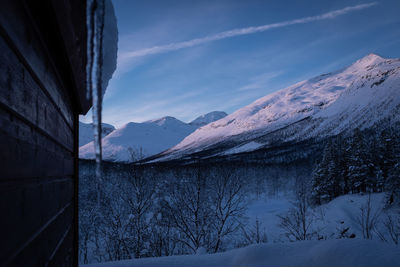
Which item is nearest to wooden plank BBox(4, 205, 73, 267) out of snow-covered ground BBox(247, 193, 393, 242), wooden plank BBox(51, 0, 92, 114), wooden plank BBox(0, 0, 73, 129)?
wooden plank BBox(0, 0, 73, 129)

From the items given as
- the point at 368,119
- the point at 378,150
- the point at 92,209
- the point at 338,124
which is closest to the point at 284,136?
the point at 338,124

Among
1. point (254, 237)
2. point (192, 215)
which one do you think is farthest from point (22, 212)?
point (254, 237)

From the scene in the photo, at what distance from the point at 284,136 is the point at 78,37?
7257 inches

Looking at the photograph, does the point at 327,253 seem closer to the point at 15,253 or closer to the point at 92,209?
the point at 15,253

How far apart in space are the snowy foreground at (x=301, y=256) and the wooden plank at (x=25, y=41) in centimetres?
286

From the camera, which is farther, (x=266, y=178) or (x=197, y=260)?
(x=266, y=178)

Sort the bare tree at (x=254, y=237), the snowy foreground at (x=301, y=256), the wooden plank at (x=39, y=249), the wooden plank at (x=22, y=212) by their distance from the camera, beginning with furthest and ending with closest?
the bare tree at (x=254, y=237) < the snowy foreground at (x=301, y=256) < the wooden plank at (x=39, y=249) < the wooden plank at (x=22, y=212)

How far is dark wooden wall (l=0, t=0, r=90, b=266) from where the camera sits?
697 millimetres

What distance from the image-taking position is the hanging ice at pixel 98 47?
46.2 inches

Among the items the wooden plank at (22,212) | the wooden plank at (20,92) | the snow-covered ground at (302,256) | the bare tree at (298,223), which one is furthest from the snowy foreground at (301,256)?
the bare tree at (298,223)

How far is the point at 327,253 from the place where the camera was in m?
2.45

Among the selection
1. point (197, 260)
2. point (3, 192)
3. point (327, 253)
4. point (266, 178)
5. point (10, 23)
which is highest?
point (10, 23)

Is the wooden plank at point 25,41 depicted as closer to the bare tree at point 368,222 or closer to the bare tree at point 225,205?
the bare tree at point 368,222

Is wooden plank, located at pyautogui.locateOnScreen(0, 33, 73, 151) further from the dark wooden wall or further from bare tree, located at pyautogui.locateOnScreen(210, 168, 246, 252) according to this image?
bare tree, located at pyautogui.locateOnScreen(210, 168, 246, 252)
